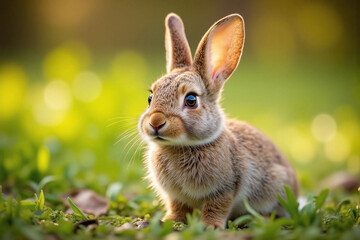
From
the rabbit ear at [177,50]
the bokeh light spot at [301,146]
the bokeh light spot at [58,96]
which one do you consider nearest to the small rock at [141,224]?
the rabbit ear at [177,50]

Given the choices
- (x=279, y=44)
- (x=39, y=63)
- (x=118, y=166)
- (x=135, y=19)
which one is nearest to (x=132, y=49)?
(x=135, y=19)

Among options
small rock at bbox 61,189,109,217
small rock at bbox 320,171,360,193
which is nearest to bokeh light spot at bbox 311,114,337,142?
small rock at bbox 320,171,360,193

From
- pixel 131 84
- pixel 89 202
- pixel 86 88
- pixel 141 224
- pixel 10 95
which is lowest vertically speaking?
pixel 89 202

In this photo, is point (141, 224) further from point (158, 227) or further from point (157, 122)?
point (157, 122)

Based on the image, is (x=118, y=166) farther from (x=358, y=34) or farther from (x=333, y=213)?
(x=358, y=34)

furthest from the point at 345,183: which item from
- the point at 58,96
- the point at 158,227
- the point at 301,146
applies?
the point at 58,96
